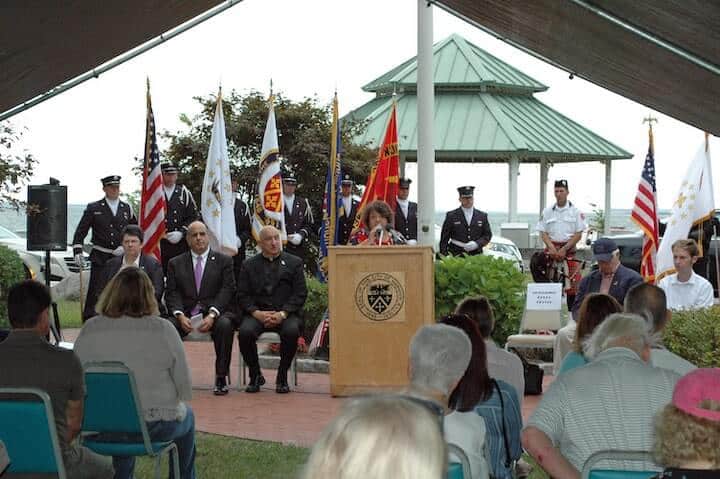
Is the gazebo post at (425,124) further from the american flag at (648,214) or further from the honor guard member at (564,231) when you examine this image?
the american flag at (648,214)

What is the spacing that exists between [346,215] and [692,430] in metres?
14.4

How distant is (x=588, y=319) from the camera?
6.46 metres

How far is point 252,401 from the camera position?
37.4 feet

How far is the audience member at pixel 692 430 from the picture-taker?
3178 millimetres

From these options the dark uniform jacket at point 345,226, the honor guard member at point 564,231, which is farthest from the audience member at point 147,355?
the honor guard member at point 564,231

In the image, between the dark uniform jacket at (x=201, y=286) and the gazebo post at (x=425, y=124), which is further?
the gazebo post at (x=425, y=124)

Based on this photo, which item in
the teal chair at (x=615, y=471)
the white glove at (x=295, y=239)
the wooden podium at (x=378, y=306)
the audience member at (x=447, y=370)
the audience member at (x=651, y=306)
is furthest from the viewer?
the white glove at (x=295, y=239)

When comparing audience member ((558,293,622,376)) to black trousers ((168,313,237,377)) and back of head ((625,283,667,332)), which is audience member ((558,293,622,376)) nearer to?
back of head ((625,283,667,332))

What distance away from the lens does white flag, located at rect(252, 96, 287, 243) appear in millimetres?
15789

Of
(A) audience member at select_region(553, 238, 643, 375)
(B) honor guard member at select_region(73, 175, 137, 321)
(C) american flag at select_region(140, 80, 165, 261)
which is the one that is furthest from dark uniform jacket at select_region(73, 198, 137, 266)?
(A) audience member at select_region(553, 238, 643, 375)

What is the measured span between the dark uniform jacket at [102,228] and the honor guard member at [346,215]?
320cm

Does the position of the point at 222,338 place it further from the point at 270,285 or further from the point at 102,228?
the point at 102,228

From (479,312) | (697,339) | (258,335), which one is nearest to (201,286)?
(258,335)

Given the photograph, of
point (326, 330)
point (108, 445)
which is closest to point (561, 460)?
point (108, 445)
